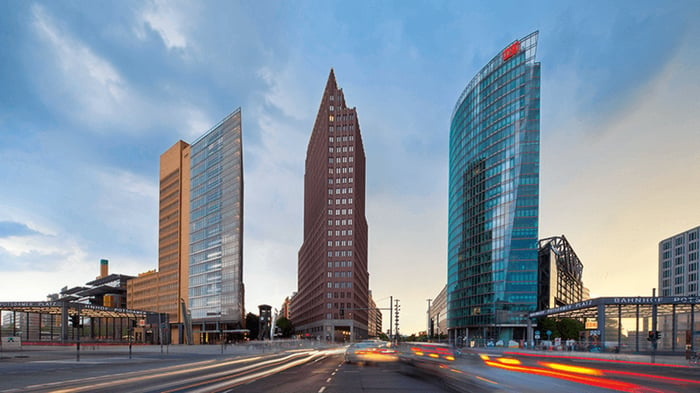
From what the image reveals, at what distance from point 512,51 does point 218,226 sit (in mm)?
81999

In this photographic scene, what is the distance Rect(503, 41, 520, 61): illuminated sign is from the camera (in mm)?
126000

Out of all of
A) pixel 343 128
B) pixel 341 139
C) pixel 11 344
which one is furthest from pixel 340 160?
pixel 11 344

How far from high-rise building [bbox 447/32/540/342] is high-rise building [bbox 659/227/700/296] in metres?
50.3

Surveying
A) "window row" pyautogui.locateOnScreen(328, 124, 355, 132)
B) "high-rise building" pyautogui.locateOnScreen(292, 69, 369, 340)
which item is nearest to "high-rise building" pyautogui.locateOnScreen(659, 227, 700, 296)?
"high-rise building" pyautogui.locateOnScreen(292, 69, 369, 340)

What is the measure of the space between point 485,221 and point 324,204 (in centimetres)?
4841

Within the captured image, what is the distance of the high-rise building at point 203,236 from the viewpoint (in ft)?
398

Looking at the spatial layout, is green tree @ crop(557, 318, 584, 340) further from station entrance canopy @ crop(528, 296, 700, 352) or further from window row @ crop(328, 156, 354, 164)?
window row @ crop(328, 156, 354, 164)

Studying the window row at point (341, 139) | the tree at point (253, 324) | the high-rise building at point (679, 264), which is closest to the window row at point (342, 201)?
the window row at point (341, 139)

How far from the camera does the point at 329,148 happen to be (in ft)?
516

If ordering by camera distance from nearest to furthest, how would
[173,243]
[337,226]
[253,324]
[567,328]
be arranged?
[567,328], [173,243], [337,226], [253,324]

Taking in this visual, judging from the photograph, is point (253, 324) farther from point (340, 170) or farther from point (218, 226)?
point (218, 226)

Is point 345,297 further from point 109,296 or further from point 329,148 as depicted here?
point 109,296

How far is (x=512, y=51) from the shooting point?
12725 cm

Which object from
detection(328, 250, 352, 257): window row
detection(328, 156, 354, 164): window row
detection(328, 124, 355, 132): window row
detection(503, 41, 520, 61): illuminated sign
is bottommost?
detection(328, 250, 352, 257): window row
